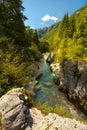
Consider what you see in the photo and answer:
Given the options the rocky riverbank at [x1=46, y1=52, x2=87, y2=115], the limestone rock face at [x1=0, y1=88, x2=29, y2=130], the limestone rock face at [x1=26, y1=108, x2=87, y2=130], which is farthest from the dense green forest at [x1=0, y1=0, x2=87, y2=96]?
the limestone rock face at [x1=26, y1=108, x2=87, y2=130]

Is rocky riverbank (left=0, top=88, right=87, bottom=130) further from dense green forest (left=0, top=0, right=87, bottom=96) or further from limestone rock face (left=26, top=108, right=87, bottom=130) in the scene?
dense green forest (left=0, top=0, right=87, bottom=96)

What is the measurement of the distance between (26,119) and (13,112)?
2.96 ft

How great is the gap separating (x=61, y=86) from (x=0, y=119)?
2285cm

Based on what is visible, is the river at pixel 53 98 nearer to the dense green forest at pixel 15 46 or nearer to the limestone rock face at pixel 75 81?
the limestone rock face at pixel 75 81

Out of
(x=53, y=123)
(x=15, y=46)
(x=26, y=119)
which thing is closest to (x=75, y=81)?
(x=15, y=46)

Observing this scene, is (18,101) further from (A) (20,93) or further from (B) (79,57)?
(B) (79,57)

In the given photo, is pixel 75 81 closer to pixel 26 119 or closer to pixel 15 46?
pixel 15 46

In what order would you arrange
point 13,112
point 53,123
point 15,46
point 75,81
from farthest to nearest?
point 75,81, point 15,46, point 13,112, point 53,123

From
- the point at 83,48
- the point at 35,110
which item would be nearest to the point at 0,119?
the point at 35,110

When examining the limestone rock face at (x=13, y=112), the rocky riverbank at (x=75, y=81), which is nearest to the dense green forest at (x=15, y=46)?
the rocky riverbank at (x=75, y=81)

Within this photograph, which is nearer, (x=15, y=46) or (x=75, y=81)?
(x=15, y=46)

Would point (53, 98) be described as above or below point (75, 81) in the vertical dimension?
below

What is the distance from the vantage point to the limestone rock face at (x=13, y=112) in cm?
1117

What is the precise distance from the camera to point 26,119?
11742 mm
